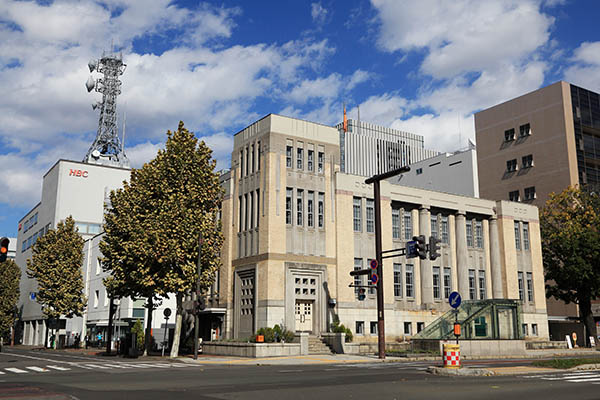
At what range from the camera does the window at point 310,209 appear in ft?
140

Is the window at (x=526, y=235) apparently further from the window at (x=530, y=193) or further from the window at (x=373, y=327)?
the window at (x=373, y=327)

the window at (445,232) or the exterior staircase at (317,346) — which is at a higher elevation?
the window at (445,232)

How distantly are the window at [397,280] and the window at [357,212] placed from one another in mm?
4616

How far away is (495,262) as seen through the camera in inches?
2034

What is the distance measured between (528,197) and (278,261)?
44.5 meters

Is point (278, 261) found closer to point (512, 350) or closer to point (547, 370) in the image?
point (512, 350)

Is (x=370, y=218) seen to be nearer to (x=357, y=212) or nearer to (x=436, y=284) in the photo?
(x=357, y=212)

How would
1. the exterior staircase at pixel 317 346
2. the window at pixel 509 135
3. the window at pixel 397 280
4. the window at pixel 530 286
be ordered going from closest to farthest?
the exterior staircase at pixel 317 346
the window at pixel 397 280
the window at pixel 530 286
the window at pixel 509 135

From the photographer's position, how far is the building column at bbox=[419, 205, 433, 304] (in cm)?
4669

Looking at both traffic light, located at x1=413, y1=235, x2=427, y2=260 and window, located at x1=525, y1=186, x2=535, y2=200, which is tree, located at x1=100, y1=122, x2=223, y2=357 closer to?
traffic light, located at x1=413, y1=235, x2=427, y2=260

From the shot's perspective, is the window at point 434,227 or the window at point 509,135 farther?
the window at point 509,135

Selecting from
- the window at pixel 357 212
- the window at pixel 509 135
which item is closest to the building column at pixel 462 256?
the window at pixel 357 212

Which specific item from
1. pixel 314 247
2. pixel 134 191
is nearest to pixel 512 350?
pixel 314 247

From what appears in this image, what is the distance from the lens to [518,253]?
53.3m
